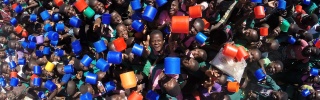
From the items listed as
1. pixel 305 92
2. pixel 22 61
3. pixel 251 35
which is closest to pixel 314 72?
pixel 305 92

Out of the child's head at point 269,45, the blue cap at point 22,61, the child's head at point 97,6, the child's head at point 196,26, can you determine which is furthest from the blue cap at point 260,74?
the blue cap at point 22,61

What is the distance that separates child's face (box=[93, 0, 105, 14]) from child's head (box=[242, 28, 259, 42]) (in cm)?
102

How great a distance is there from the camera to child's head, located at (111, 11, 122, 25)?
2149mm

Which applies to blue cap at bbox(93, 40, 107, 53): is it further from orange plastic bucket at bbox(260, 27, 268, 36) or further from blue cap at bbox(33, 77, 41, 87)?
orange plastic bucket at bbox(260, 27, 268, 36)

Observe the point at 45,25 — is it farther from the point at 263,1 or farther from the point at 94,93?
the point at 263,1

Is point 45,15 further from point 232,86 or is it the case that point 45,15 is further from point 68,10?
point 232,86

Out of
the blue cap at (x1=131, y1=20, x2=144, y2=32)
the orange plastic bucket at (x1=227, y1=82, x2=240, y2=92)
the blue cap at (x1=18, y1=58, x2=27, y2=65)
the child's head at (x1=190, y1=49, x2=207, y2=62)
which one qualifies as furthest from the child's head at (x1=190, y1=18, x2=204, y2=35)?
the blue cap at (x1=18, y1=58, x2=27, y2=65)

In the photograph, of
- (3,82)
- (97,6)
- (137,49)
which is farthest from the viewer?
(3,82)

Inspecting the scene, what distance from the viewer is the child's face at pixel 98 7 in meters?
2.18

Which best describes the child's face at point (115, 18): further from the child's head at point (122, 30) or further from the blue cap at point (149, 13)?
the blue cap at point (149, 13)

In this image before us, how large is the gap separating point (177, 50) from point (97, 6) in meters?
0.66

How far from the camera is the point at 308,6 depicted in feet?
8.00

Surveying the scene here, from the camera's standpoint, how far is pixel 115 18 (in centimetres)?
215

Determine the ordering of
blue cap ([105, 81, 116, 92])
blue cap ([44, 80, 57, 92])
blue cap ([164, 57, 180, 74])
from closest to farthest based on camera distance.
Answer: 1. blue cap ([164, 57, 180, 74])
2. blue cap ([105, 81, 116, 92])
3. blue cap ([44, 80, 57, 92])
